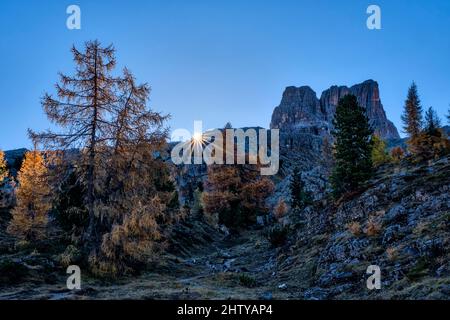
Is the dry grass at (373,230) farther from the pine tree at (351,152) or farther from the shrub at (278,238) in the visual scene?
the pine tree at (351,152)

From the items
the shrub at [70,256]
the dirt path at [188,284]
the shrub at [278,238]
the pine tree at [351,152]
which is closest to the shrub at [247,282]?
the dirt path at [188,284]

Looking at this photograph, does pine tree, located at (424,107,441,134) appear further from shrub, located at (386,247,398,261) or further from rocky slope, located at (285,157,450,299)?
shrub, located at (386,247,398,261)

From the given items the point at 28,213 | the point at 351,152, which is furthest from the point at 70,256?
the point at 351,152

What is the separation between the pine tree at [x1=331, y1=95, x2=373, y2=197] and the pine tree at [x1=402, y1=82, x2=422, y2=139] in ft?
45.8

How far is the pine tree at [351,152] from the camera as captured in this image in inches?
1113

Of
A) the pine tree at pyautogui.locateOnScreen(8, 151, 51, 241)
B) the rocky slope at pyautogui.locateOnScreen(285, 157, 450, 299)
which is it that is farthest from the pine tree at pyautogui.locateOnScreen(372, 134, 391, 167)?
the pine tree at pyautogui.locateOnScreen(8, 151, 51, 241)

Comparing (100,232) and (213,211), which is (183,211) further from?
(213,211)

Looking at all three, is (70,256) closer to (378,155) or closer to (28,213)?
(28,213)

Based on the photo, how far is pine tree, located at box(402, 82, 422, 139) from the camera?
129 feet

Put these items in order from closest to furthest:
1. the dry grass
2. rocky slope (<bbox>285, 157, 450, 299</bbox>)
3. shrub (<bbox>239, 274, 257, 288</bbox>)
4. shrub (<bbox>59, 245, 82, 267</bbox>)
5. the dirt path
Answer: rocky slope (<bbox>285, 157, 450, 299</bbox>), the dirt path, shrub (<bbox>239, 274, 257, 288</bbox>), the dry grass, shrub (<bbox>59, 245, 82, 267</bbox>)

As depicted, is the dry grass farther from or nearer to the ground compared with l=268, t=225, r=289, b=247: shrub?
farther from the ground

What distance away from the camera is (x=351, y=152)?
28328 millimetres

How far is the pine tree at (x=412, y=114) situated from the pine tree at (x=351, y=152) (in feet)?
45.8
